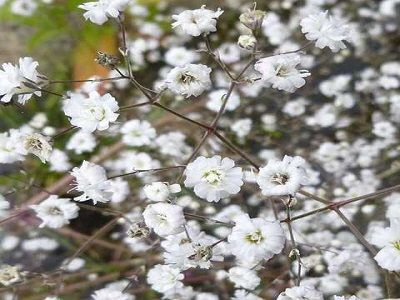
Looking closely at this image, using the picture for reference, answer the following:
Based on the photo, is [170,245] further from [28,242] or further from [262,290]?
[28,242]

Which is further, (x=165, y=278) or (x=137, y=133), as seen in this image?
(x=137, y=133)

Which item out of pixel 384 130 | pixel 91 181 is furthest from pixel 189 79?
pixel 384 130

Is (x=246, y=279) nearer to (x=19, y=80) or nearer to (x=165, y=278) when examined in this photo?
(x=165, y=278)

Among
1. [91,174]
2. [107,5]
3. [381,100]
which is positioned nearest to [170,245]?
[91,174]

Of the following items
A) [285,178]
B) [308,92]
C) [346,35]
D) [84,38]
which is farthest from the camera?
[84,38]

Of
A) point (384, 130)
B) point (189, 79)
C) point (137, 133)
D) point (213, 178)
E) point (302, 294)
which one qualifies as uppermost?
point (384, 130)

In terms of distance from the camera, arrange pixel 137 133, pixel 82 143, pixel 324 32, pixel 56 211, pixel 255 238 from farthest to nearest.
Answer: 1. pixel 82 143
2. pixel 137 133
3. pixel 56 211
4. pixel 324 32
5. pixel 255 238

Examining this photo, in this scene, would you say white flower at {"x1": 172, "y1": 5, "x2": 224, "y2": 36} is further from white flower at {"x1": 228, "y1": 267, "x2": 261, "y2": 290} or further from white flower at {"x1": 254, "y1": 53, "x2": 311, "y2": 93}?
white flower at {"x1": 228, "y1": 267, "x2": 261, "y2": 290}
